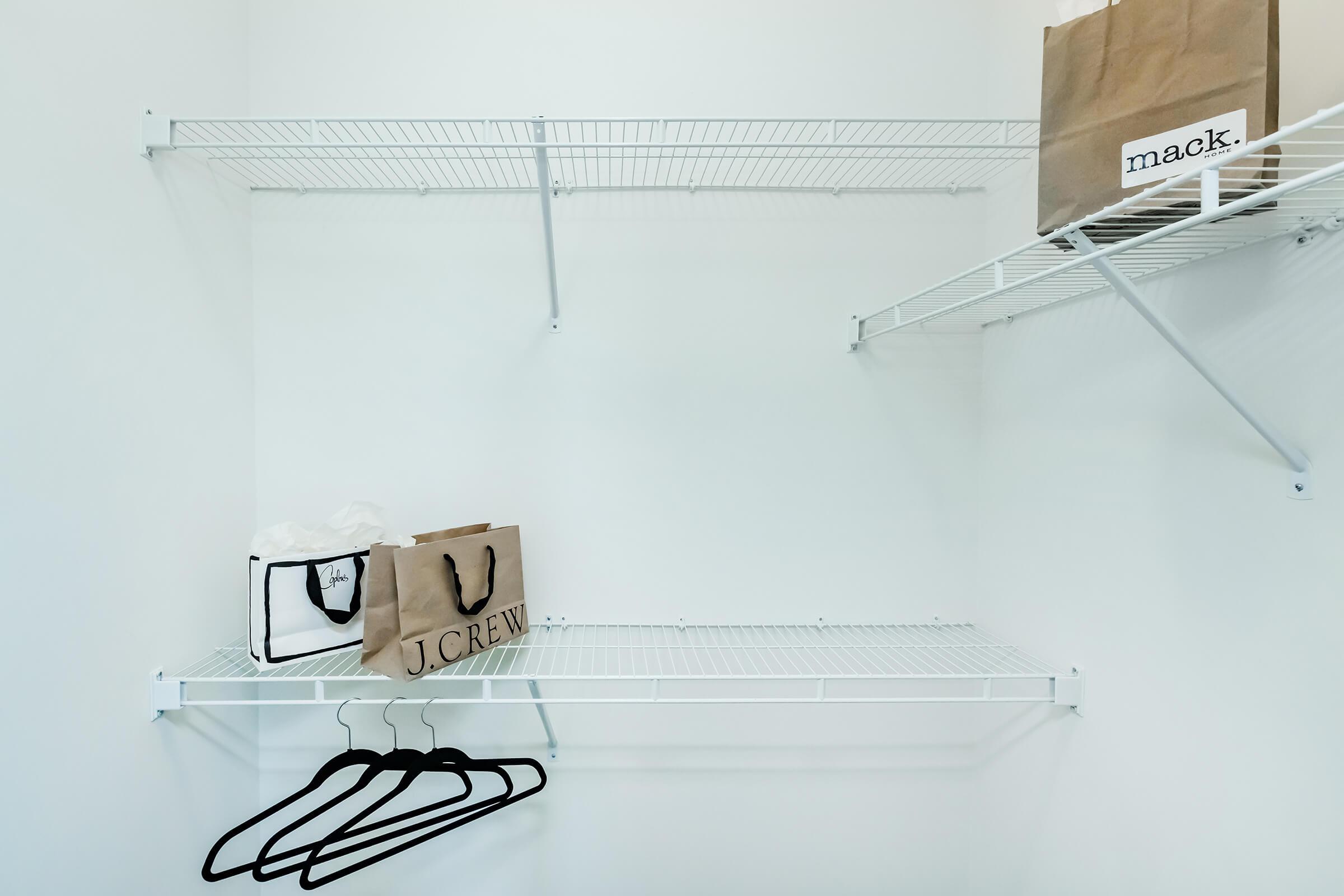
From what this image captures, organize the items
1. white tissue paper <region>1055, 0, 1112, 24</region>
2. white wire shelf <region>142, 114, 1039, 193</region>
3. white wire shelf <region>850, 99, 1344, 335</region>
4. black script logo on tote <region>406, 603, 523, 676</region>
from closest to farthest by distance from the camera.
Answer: white wire shelf <region>850, 99, 1344, 335</region>
white tissue paper <region>1055, 0, 1112, 24</region>
black script logo on tote <region>406, 603, 523, 676</region>
white wire shelf <region>142, 114, 1039, 193</region>

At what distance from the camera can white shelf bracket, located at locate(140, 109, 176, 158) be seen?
42.8 inches

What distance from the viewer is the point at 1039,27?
1.27 metres

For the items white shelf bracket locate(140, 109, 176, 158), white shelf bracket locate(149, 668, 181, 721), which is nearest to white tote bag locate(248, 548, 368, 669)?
white shelf bracket locate(149, 668, 181, 721)

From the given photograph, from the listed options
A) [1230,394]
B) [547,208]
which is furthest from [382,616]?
[1230,394]

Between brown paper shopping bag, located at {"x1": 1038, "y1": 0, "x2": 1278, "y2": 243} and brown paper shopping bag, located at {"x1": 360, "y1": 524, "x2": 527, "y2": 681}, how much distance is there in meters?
1.23

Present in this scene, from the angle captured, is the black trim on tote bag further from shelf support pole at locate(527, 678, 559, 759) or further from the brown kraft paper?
shelf support pole at locate(527, 678, 559, 759)

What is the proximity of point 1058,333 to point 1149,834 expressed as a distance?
38.8 inches

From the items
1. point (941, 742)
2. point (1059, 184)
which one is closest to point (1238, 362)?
point (1059, 184)

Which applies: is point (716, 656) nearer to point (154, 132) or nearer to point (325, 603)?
point (325, 603)

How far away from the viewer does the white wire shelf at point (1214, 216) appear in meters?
0.55

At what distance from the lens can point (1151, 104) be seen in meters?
0.75

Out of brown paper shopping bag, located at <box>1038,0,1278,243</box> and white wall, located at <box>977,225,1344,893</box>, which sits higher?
brown paper shopping bag, located at <box>1038,0,1278,243</box>

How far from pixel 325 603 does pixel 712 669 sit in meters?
0.86

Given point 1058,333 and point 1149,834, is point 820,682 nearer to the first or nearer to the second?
point 1149,834
